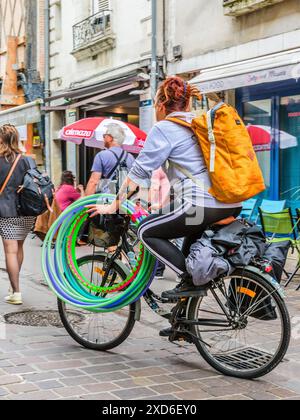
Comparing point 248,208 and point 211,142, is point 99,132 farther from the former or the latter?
point 211,142

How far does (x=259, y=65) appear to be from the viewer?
1005 centimetres

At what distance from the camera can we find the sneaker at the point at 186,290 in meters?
4.38

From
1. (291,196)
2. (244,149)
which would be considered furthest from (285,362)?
(291,196)

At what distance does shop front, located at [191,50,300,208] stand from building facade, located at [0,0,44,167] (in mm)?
7998

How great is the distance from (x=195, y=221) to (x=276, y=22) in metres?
6.94

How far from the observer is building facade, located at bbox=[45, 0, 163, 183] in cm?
1408

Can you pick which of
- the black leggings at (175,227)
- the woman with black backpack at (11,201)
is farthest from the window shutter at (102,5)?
the black leggings at (175,227)

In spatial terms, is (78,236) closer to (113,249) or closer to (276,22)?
(113,249)

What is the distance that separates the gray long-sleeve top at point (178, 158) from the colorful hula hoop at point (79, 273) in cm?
44

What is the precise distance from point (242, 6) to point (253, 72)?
149 centimetres

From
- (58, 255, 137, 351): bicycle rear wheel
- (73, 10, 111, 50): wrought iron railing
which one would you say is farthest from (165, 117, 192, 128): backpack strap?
(73, 10, 111, 50): wrought iron railing

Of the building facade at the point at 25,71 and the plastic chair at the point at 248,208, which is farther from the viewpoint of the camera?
the building facade at the point at 25,71

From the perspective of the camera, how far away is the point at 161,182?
683cm

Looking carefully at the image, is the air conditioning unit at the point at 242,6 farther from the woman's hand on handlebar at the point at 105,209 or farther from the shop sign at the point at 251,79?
the woman's hand on handlebar at the point at 105,209
